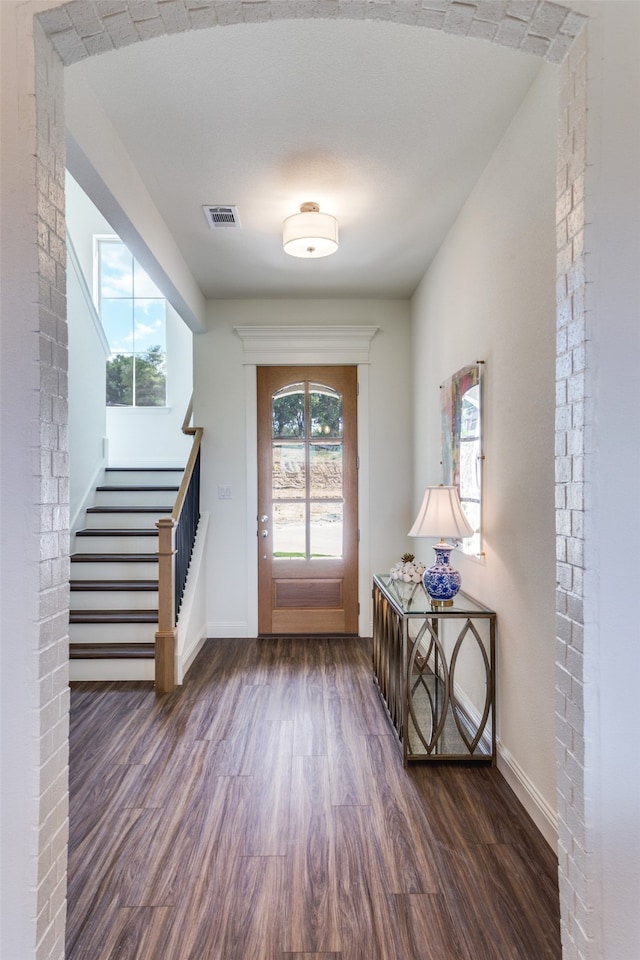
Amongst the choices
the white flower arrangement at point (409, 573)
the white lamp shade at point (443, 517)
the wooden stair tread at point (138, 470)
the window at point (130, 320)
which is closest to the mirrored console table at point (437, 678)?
the white flower arrangement at point (409, 573)

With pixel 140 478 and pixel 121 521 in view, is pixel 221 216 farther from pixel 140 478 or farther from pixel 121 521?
pixel 140 478

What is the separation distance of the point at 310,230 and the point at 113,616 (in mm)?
2734

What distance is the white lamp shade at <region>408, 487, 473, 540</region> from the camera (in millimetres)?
2711

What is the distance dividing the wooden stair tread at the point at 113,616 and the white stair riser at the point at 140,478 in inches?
67.5

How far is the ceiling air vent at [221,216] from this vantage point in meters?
2.99

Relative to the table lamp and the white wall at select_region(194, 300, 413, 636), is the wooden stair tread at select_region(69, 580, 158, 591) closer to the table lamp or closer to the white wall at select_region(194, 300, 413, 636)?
the white wall at select_region(194, 300, 413, 636)

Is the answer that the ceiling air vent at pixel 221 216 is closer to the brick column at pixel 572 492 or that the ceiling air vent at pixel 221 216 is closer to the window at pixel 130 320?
the brick column at pixel 572 492

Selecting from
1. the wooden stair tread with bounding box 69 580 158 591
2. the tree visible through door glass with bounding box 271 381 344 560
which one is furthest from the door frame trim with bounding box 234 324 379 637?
the wooden stair tread with bounding box 69 580 158 591

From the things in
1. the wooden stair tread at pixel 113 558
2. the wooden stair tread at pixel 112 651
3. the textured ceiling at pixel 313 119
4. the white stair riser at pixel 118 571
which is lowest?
the wooden stair tread at pixel 112 651

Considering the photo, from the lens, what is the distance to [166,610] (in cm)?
351

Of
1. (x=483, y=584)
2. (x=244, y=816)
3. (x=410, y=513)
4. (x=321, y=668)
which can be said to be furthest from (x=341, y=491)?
(x=244, y=816)

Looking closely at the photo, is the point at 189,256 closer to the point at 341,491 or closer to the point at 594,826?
the point at 341,491

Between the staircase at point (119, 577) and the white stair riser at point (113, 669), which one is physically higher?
the staircase at point (119, 577)

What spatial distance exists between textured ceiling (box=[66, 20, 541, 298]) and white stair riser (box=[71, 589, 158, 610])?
2.39 meters
